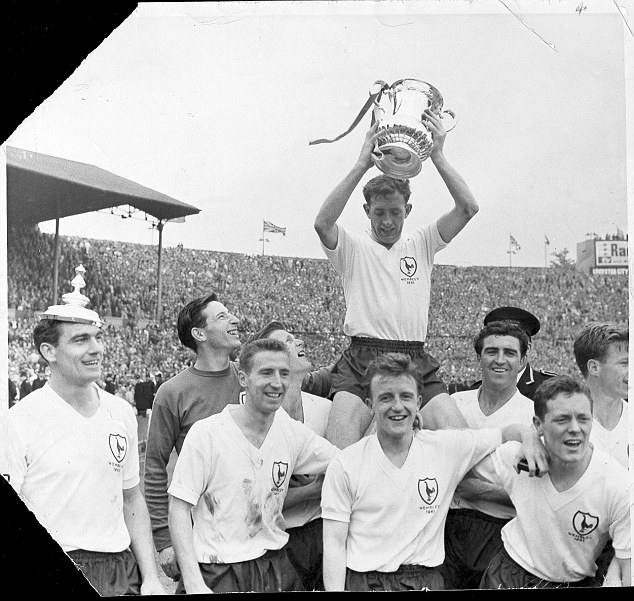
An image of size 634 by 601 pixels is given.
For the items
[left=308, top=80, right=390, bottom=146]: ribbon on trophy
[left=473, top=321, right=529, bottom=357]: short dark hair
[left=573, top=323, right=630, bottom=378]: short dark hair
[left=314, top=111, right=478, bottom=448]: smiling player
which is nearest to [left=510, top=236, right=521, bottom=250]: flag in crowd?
[left=314, top=111, right=478, bottom=448]: smiling player

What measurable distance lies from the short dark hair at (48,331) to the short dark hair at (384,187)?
1.36 meters

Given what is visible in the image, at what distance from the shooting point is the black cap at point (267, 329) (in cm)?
445

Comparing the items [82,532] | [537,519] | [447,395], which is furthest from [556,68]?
[82,532]

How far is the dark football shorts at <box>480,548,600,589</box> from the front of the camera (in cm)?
443

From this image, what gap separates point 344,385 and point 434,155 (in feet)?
3.27

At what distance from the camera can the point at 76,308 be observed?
445 cm

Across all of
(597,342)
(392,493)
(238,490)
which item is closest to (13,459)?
(238,490)

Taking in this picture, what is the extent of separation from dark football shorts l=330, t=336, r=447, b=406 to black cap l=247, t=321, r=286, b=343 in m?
0.31

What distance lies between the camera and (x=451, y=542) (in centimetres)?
447

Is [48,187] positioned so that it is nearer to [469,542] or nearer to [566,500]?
[469,542]

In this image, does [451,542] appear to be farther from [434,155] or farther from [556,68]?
[556,68]

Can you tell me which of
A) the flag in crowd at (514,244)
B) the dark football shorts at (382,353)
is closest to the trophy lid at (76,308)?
the dark football shorts at (382,353)

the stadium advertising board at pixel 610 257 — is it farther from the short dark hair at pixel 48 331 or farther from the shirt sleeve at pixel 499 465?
the short dark hair at pixel 48 331

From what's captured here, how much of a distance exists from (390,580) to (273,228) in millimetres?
1499
